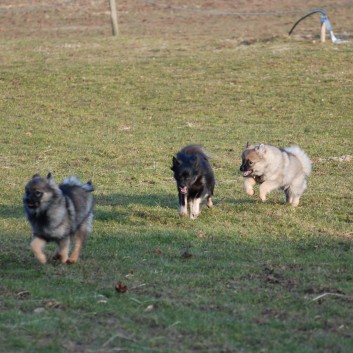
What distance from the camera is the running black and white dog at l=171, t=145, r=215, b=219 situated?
11.4 metres

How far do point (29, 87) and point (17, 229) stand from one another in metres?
15.4

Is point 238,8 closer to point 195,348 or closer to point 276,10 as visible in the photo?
point 276,10

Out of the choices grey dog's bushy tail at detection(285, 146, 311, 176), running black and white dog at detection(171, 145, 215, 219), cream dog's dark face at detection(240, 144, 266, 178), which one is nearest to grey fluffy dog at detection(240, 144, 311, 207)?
cream dog's dark face at detection(240, 144, 266, 178)

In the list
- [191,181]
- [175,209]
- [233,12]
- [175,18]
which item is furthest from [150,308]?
[233,12]

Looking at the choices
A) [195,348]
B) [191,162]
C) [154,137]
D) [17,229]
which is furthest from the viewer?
[154,137]

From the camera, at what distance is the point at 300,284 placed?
820 centimetres

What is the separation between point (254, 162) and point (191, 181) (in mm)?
1293

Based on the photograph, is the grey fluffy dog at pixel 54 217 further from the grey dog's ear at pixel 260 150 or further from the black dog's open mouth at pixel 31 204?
the grey dog's ear at pixel 260 150

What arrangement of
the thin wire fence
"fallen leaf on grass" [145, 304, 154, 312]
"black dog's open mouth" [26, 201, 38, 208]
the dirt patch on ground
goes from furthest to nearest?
the thin wire fence < the dirt patch on ground < "black dog's open mouth" [26, 201, 38, 208] < "fallen leaf on grass" [145, 304, 154, 312]

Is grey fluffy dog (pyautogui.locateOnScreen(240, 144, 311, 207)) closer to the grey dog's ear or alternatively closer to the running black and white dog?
the grey dog's ear

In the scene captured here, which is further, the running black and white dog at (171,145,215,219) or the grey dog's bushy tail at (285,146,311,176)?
the grey dog's bushy tail at (285,146,311,176)

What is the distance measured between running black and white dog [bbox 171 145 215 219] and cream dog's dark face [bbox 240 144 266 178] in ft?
2.38

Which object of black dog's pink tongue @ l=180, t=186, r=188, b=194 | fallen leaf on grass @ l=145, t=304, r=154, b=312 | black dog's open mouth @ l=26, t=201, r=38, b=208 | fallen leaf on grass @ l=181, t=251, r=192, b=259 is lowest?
fallen leaf on grass @ l=181, t=251, r=192, b=259

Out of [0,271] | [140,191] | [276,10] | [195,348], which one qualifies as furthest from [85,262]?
[276,10]
